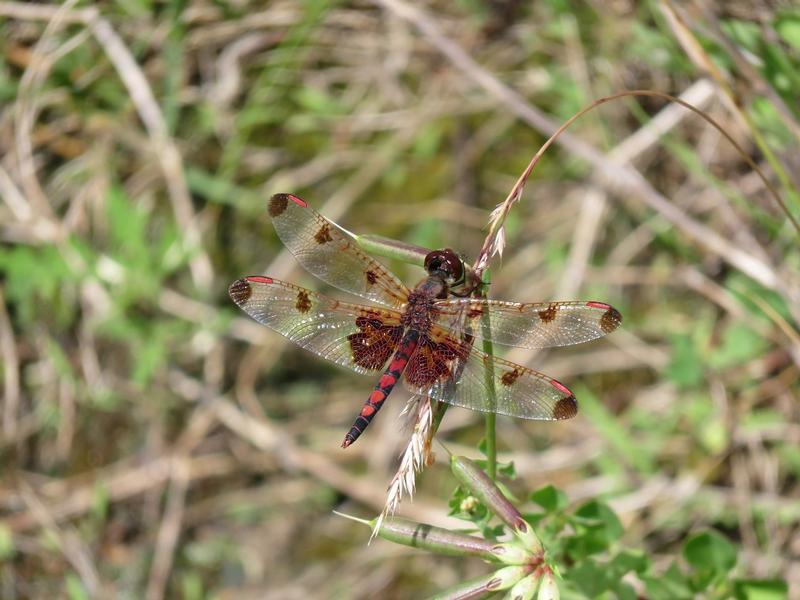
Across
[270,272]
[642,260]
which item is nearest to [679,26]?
[642,260]

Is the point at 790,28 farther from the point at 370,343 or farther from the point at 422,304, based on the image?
the point at 370,343

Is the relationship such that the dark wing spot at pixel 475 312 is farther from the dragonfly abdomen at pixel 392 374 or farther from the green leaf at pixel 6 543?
the green leaf at pixel 6 543

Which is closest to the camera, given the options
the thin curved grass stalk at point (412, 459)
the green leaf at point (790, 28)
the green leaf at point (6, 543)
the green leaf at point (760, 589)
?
the thin curved grass stalk at point (412, 459)

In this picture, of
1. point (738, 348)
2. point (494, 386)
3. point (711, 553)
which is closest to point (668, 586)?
point (711, 553)

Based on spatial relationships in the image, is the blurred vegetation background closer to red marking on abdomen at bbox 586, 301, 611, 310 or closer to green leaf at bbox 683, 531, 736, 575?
green leaf at bbox 683, 531, 736, 575

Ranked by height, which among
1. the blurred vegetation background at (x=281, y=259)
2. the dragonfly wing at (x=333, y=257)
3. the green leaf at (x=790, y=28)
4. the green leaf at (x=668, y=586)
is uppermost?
the green leaf at (x=790, y=28)

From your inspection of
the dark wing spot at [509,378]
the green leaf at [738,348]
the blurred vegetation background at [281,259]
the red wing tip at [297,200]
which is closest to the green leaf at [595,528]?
the dark wing spot at [509,378]

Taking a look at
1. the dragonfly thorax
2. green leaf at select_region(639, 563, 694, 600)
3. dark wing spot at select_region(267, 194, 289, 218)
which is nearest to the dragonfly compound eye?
the dragonfly thorax

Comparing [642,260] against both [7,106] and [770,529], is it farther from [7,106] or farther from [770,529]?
[7,106]
